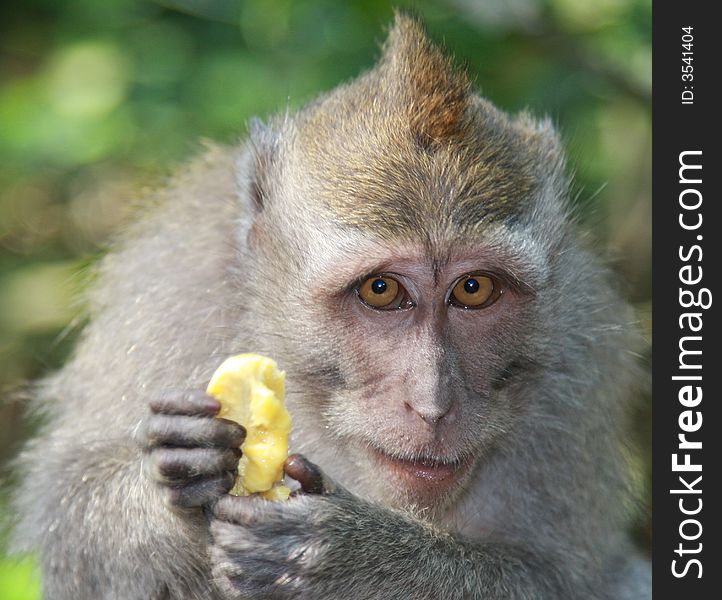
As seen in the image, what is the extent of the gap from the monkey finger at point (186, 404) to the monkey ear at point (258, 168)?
1.25 metres

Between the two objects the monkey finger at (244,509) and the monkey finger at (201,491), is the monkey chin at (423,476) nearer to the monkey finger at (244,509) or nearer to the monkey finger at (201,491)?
the monkey finger at (244,509)

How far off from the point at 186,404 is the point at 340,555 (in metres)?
0.81

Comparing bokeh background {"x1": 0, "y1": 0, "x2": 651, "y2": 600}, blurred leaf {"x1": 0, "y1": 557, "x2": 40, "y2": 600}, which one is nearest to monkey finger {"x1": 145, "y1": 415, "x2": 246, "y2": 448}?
blurred leaf {"x1": 0, "y1": 557, "x2": 40, "y2": 600}

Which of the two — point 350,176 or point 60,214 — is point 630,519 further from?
point 60,214

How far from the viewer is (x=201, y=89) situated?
7.75 m

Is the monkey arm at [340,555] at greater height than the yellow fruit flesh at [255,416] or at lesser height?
lesser

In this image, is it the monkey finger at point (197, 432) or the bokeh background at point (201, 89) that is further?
the bokeh background at point (201, 89)

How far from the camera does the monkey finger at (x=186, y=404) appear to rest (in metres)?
4.01

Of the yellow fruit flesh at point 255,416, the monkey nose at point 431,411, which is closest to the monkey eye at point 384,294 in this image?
the monkey nose at point 431,411

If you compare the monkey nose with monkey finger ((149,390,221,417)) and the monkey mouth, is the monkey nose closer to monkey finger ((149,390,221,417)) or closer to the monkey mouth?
the monkey mouth

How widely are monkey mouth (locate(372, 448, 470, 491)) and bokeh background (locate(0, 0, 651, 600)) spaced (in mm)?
3057

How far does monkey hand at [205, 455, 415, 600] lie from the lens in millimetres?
4043

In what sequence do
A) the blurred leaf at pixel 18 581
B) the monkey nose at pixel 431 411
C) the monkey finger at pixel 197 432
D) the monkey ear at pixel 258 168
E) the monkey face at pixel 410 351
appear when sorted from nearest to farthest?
the monkey finger at pixel 197 432, the monkey nose at pixel 431 411, the monkey face at pixel 410 351, the monkey ear at pixel 258 168, the blurred leaf at pixel 18 581

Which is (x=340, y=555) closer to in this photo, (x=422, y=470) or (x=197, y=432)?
(x=422, y=470)
